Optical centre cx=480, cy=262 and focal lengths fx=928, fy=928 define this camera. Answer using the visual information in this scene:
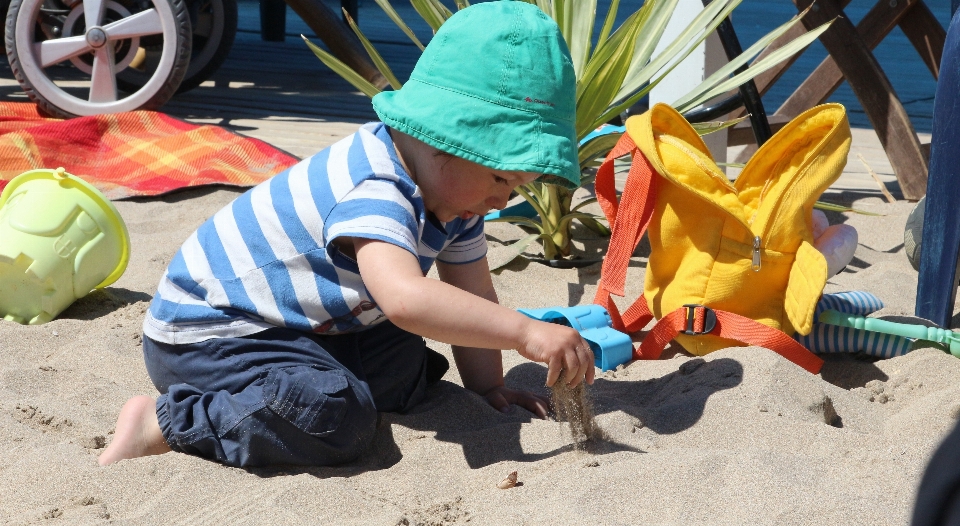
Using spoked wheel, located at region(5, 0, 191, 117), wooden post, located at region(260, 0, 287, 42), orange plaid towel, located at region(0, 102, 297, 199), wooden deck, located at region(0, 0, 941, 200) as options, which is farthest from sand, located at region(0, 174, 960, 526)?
wooden post, located at region(260, 0, 287, 42)

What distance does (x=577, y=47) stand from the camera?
246 cm

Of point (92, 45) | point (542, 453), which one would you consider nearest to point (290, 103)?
point (92, 45)

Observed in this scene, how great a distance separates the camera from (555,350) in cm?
128

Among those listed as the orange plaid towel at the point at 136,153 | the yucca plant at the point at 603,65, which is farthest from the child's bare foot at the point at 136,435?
the orange plaid towel at the point at 136,153

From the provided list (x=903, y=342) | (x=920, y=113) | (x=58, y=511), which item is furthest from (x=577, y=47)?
(x=920, y=113)

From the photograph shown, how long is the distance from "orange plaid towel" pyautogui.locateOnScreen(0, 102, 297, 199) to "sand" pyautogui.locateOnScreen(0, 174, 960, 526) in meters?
1.15

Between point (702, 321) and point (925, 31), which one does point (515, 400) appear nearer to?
point (702, 321)

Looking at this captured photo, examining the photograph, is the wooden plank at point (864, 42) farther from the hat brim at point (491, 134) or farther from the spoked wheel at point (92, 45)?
the spoked wheel at point (92, 45)

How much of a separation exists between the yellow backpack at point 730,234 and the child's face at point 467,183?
17.5 inches

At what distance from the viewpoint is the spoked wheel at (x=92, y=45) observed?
3.72 meters

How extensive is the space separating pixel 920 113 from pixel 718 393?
14.3ft

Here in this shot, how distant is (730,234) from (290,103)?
362cm

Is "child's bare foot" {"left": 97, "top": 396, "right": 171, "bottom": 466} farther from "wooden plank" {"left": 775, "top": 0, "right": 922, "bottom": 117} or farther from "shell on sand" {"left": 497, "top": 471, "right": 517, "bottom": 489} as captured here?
"wooden plank" {"left": 775, "top": 0, "right": 922, "bottom": 117}

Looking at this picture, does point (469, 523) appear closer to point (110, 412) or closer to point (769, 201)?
point (110, 412)
